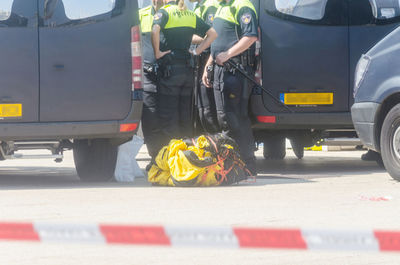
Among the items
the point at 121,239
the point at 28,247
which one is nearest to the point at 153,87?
the point at 28,247

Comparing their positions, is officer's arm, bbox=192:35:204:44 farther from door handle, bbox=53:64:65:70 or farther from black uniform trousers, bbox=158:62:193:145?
door handle, bbox=53:64:65:70

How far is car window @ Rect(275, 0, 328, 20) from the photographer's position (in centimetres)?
1014

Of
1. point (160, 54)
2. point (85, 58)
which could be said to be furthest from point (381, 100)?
point (85, 58)

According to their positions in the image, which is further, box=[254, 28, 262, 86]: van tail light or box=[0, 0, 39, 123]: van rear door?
box=[254, 28, 262, 86]: van tail light

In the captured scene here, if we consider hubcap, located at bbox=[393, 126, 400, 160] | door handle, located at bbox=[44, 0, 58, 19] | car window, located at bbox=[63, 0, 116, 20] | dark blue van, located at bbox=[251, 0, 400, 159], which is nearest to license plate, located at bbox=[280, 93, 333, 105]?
dark blue van, located at bbox=[251, 0, 400, 159]

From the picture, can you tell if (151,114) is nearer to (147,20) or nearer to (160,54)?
(160,54)

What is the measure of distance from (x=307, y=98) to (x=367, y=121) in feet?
4.51

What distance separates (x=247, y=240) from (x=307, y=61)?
7.28 m

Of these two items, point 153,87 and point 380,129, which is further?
point 153,87

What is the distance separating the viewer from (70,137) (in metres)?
8.64

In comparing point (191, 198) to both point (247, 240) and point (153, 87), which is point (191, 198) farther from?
point (247, 240)

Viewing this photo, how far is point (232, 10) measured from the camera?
9469mm

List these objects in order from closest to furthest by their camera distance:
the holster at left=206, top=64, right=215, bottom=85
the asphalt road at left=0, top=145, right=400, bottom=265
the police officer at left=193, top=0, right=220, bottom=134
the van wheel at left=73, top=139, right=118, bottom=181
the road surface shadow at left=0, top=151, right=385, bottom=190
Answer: the asphalt road at left=0, top=145, right=400, bottom=265, the road surface shadow at left=0, top=151, right=385, bottom=190, the van wheel at left=73, top=139, right=118, bottom=181, the holster at left=206, top=64, right=215, bottom=85, the police officer at left=193, top=0, right=220, bottom=134

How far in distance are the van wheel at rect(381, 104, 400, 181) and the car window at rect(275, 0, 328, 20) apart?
6.29ft
